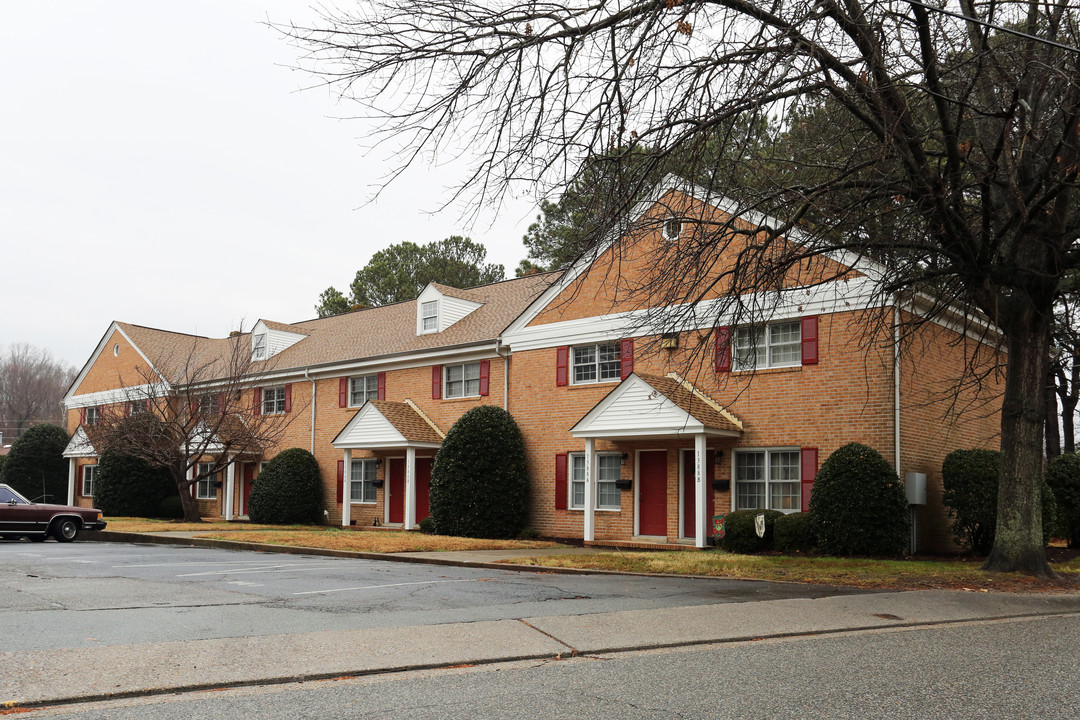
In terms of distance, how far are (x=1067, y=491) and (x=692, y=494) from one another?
8283 mm

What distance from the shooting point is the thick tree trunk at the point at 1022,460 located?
14.4 meters

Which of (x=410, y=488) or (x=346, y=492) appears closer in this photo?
(x=410, y=488)

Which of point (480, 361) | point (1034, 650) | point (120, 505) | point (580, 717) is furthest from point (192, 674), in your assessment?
point (120, 505)

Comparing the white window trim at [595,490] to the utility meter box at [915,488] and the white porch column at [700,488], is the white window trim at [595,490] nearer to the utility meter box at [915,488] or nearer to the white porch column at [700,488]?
the white porch column at [700,488]

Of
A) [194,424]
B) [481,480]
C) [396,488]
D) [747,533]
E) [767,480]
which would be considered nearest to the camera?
[747,533]

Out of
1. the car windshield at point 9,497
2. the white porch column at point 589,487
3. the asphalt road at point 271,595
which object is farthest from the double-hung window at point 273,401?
the asphalt road at point 271,595

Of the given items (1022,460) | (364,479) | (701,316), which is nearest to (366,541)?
(701,316)

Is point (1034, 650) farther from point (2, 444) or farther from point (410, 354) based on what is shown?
point (2, 444)

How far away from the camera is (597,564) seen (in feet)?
53.6

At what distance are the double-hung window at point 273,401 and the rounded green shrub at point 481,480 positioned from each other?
10674 mm

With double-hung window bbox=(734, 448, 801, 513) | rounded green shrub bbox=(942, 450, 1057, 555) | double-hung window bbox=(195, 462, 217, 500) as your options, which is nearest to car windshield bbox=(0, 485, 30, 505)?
double-hung window bbox=(195, 462, 217, 500)

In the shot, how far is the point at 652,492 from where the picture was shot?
894 inches

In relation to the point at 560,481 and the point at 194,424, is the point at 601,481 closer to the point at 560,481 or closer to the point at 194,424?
the point at 560,481

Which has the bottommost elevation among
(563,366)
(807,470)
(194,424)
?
(807,470)
